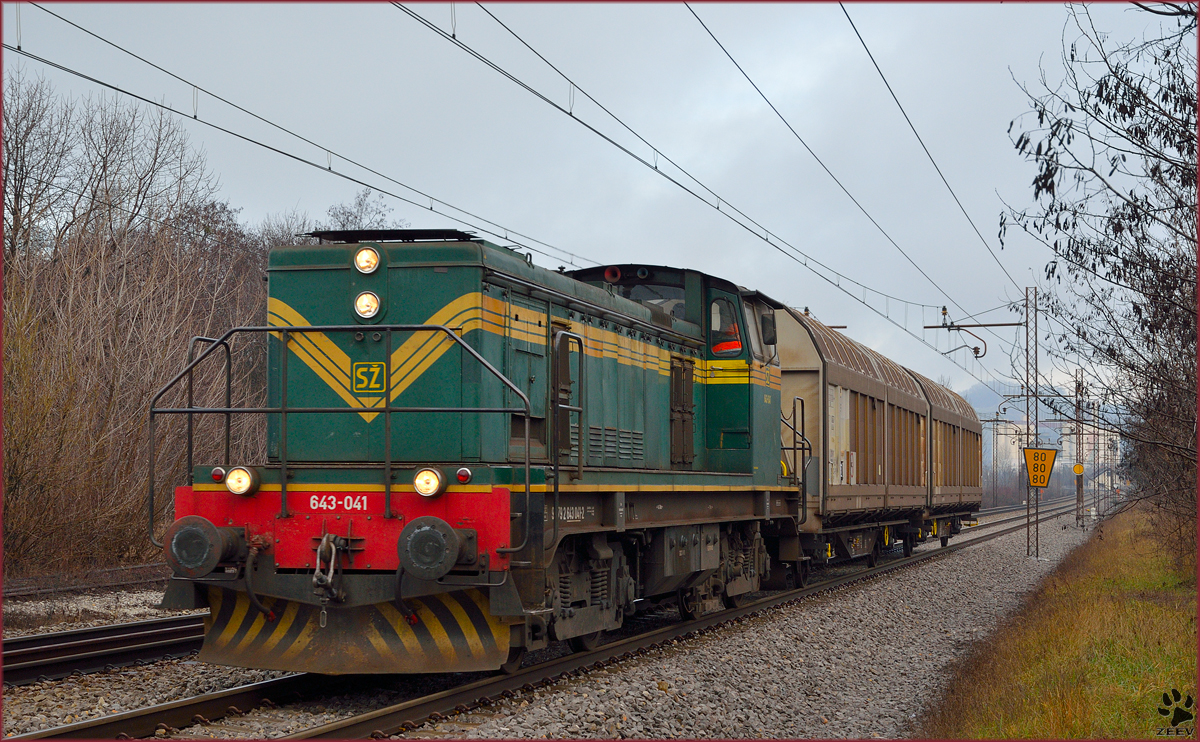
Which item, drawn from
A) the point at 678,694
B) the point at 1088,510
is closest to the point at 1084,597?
the point at 678,694

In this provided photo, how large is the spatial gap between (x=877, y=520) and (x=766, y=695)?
10.9m

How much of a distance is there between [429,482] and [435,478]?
50mm

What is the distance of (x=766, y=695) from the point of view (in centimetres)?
776

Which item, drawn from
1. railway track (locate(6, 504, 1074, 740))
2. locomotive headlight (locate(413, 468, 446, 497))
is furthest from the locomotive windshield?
locomotive headlight (locate(413, 468, 446, 497))

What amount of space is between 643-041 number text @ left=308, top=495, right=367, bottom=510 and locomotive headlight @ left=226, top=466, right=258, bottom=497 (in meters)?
0.41

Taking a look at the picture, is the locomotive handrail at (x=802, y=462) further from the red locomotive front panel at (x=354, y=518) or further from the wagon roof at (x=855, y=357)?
the red locomotive front panel at (x=354, y=518)

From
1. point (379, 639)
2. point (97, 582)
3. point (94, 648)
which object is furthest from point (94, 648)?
point (97, 582)

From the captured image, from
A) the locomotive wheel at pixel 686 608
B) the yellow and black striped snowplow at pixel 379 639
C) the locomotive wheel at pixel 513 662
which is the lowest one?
the locomotive wheel at pixel 686 608

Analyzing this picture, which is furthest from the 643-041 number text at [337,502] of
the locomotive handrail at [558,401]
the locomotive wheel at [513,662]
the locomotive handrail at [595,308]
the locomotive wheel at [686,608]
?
the locomotive wheel at [686,608]

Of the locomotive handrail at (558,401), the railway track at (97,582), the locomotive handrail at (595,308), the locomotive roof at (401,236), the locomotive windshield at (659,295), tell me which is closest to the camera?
the locomotive handrail at (558,401)

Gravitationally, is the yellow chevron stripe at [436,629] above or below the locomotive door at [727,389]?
below

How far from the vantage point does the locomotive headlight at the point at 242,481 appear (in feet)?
22.0

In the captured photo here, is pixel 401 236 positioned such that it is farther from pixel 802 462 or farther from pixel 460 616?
pixel 802 462

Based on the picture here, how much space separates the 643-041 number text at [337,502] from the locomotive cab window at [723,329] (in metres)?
5.72
